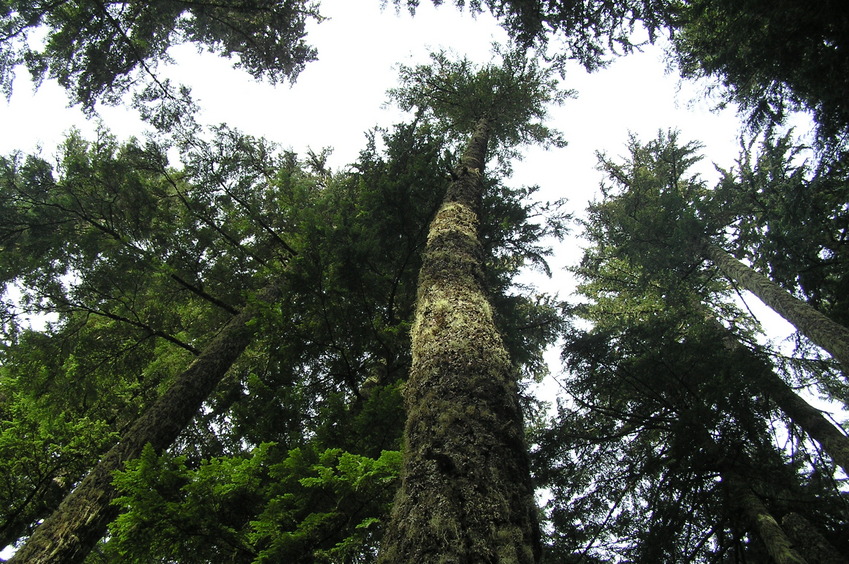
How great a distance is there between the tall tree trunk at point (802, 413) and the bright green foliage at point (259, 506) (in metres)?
6.69

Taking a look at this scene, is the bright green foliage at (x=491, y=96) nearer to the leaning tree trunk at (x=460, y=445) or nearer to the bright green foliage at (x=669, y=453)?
the bright green foliage at (x=669, y=453)

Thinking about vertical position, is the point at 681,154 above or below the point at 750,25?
above

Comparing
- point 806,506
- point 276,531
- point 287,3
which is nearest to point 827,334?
point 806,506

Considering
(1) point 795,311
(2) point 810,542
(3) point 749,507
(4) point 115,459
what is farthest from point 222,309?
(1) point 795,311

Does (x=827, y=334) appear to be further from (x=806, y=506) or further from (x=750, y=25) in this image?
(x=750, y=25)

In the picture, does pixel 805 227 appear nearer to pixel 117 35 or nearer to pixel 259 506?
pixel 259 506

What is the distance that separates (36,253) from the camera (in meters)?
8.91

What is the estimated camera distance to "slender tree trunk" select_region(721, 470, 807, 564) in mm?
4828

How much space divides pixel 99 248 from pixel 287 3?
23.0 feet

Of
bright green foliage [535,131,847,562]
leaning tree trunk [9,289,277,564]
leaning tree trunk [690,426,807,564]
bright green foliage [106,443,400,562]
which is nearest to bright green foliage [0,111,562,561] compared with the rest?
bright green foliage [106,443,400,562]

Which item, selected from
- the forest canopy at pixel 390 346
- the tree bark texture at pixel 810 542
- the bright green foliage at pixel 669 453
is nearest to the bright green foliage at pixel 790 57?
the forest canopy at pixel 390 346

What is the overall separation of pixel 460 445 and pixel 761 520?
5121 mm

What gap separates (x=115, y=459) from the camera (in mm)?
5699

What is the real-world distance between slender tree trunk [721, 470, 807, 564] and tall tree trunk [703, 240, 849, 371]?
308cm
